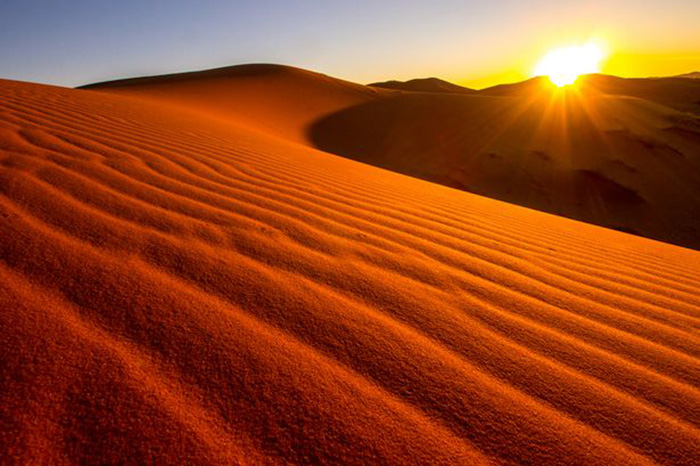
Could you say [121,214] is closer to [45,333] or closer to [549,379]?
[45,333]

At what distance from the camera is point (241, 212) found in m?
2.06

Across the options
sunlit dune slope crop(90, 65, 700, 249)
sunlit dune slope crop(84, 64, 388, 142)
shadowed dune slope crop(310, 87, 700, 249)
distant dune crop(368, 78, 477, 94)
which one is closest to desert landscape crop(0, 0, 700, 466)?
sunlit dune slope crop(90, 65, 700, 249)

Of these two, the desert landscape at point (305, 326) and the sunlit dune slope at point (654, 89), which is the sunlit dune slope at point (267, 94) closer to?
the desert landscape at point (305, 326)

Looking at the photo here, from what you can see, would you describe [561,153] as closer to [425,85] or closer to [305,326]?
[305,326]

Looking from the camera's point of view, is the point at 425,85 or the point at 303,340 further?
the point at 425,85

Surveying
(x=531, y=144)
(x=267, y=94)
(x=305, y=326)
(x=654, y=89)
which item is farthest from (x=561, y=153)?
(x=654, y=89)

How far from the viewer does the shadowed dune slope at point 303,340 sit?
30.8 inches

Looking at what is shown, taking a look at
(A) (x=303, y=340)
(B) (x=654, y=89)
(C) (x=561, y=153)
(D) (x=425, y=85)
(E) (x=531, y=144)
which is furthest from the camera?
(D) (x=425, y=85)

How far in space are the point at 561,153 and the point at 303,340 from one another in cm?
1222

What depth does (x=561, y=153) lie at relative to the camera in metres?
11.1

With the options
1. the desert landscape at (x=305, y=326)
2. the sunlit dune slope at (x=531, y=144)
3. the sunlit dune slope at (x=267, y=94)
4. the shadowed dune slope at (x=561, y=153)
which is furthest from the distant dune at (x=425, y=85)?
the desert landscape at (x=305, y=326)

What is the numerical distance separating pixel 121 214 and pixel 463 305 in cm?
155

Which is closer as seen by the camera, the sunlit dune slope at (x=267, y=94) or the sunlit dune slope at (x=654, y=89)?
the sunlit dune slope at (x=267, y=94)

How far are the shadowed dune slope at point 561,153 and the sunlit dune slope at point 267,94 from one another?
1395 mm
